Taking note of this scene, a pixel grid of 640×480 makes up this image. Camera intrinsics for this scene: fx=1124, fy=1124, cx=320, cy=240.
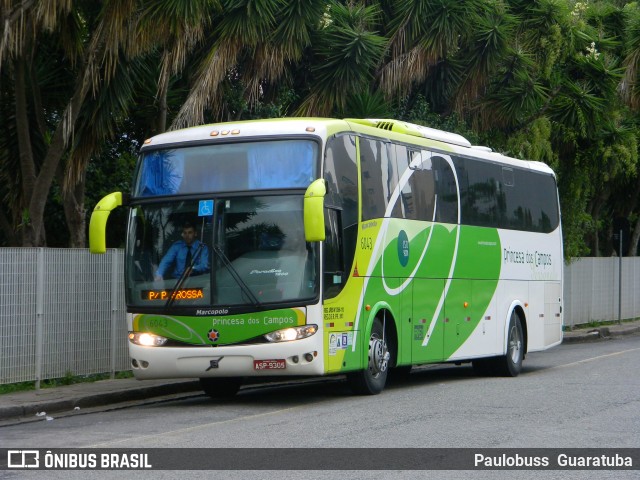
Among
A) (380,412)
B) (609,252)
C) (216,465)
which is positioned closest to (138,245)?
(380,412)

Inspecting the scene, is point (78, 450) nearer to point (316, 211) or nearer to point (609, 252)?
point (316, 211)

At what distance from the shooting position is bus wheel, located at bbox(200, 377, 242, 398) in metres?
15.1

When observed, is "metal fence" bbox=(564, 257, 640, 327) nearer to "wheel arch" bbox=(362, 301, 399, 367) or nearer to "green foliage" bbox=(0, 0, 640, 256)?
"green foliage" bbox=(0, 0, 640, 256)

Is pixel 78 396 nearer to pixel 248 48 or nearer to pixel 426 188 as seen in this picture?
pixel 426 188

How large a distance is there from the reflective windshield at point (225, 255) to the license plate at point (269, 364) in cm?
69

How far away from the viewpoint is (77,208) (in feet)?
60.9

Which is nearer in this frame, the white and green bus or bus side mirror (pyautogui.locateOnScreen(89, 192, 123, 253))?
the white and green bus

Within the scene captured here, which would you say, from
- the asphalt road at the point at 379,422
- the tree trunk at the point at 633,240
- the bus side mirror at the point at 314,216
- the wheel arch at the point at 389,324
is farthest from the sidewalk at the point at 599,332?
the bus side mirror at the point at 314,216

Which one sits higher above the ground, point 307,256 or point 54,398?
point 307,256

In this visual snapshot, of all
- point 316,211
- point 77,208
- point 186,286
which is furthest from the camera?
point 77,208

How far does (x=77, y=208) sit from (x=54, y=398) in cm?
529

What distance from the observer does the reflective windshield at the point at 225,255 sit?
13.1m

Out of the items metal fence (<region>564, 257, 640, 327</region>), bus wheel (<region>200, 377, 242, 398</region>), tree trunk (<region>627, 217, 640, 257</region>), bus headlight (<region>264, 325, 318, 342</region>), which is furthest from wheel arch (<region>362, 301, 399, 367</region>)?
tree trunk (<region>627, 217, 640, 257</region>)

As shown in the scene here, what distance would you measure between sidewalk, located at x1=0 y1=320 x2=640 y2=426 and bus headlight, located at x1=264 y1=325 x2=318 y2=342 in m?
2.58
